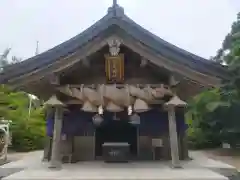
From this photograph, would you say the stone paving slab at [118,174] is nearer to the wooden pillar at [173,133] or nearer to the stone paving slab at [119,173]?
the stone paving slab at [119,173]

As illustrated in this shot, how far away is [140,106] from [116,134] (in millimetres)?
2359

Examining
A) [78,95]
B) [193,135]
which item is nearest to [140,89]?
[78,95]

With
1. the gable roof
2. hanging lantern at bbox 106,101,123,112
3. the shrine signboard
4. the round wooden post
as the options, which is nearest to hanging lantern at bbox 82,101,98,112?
hanging lantern at bbox 106,101,123,112

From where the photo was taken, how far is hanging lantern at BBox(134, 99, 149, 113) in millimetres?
7355

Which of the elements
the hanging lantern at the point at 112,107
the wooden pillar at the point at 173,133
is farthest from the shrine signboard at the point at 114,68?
the wooden pillar at the point at 173,133

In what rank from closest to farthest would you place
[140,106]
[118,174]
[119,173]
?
[118,174]
[119,173]
[140,106]

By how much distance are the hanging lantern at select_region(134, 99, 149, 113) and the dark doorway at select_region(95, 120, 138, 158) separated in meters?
1.80

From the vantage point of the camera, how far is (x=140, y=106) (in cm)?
738

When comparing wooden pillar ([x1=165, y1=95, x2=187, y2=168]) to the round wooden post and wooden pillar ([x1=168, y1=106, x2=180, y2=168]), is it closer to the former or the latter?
wooden pillar ([x1=168, y1=106, x2=180, y2=168])

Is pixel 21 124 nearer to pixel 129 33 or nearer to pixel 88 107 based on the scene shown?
pixel 88 107

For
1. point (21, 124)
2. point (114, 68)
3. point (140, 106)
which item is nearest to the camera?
point (140, 106)

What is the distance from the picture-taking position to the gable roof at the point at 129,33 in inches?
288

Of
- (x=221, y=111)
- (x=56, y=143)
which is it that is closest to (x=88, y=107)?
(x=56, y=143)

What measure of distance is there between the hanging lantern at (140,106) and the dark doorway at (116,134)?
1.80 m
